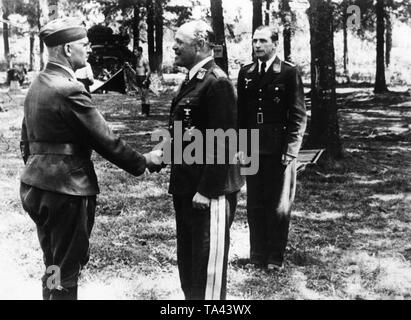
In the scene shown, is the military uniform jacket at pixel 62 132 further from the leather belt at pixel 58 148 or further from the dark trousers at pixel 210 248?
the dark trousers at pixel 210 248

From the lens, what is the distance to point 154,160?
3.78 meters

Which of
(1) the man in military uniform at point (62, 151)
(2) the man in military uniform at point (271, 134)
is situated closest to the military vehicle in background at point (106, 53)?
(2) the man in military uniform at point (271, 134)

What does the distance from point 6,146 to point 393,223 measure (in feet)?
25.6

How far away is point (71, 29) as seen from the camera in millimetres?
3416

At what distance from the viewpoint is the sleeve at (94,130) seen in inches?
132

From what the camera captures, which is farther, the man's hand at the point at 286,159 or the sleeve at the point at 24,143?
the man's hand at the point at 286,159

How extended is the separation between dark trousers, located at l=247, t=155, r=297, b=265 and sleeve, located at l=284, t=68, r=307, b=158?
20cm

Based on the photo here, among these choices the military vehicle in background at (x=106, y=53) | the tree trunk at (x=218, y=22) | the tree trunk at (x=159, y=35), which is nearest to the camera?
the tree trunk at (x=218, y=22)

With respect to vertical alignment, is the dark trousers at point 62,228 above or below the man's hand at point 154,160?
below

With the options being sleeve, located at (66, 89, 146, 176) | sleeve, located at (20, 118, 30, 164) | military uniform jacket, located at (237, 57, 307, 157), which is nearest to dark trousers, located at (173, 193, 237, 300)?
sleeve, located at (66, 89, 146, 176)

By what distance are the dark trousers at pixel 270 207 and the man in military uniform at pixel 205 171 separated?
1234 mm

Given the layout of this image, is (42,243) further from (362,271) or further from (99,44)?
(99,44)

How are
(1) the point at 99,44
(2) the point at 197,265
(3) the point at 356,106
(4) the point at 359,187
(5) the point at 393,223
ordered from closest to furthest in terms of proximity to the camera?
(2) the point at 197,265 < (5) the point at 393,223 < (4) the point at 359,187 < (3) the point at 356,106 < (1) the point at 99,44
